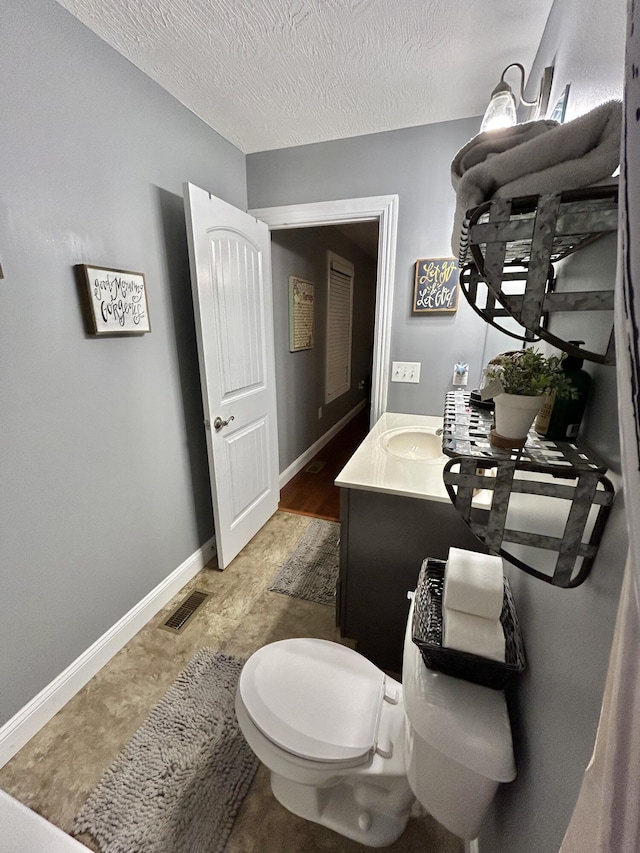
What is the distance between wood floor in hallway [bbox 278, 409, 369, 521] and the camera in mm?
2624

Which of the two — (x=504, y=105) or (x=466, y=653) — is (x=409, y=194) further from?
(x=466, y=653)

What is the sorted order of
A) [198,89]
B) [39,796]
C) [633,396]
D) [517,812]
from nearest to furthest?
[633,396]
[517,812]
[39,796]
[198,89]

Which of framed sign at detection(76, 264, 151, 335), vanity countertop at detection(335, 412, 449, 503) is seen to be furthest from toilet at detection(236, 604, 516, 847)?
framed sign at detection(76, 264, 151, 335)

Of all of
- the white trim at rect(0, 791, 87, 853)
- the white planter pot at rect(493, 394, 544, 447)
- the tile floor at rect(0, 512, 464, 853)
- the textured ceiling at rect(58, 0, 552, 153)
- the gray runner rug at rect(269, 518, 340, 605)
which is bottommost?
the tile floor at rect(0, 512, 464, 853)

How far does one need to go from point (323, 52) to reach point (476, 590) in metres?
1.88

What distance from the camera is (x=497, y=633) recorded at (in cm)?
68

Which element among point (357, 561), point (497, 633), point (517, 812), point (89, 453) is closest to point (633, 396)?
point (497, 633)

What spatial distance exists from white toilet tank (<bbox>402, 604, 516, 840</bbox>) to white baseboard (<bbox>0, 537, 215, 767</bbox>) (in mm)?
1304

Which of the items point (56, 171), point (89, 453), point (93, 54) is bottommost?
point (89, 453)

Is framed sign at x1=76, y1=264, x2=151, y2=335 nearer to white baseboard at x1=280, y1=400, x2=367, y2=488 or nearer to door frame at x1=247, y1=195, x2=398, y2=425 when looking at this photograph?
door frame at x1=247, y1=195, x2=398, y2=425

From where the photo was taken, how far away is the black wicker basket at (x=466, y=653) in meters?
0.66

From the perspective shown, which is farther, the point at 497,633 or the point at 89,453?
the point at 89,453

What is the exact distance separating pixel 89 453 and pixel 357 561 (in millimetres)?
1134

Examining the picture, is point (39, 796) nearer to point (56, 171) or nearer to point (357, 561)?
point (357, 561)
